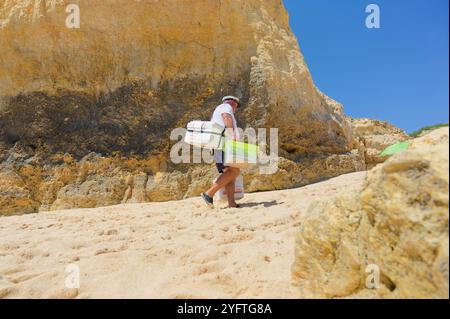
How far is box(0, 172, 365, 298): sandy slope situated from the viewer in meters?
2.35

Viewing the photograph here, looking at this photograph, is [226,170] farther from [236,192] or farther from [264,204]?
[264,204]

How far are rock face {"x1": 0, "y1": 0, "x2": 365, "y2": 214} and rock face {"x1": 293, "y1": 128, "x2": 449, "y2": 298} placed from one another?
3840 millimetres

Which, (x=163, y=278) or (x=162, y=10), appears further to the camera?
(x=162, y=10)

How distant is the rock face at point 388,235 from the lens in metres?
1.48

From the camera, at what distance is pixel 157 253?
2.90m

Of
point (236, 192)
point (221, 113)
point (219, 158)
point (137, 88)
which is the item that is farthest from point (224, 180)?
point (137, 88)

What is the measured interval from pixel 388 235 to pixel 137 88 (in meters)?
5.24

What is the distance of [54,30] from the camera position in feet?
21.0

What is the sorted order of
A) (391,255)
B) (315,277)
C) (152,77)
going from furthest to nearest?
(152,77) → (315,277) → (391,255)

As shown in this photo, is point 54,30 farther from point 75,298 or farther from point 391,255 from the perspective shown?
point 391,255

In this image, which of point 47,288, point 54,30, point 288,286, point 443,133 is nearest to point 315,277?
point 288,286

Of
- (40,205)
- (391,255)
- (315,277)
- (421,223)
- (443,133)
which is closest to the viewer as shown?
(421,223)

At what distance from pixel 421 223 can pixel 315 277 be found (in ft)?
2.26

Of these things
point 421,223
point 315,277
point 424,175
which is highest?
point 424,175
